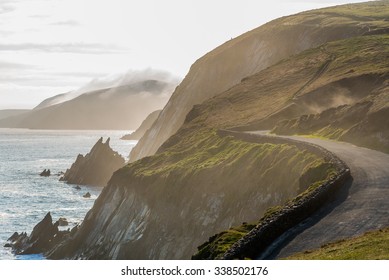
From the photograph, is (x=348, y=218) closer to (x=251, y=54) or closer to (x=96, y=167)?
(x=251, y=54)

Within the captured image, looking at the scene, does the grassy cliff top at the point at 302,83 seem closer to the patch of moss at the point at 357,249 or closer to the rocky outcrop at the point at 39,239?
the rocky outcrop at the point at 39,239

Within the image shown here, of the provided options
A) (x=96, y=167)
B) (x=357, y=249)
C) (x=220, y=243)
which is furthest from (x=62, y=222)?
(x=357, y=249)

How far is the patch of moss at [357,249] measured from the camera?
29656 millimetres

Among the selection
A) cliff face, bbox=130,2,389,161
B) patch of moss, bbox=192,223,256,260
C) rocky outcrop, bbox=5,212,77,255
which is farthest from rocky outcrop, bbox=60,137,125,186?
patch of moss, bbox=192,223,256,260

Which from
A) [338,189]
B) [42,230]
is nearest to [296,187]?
[338,189]

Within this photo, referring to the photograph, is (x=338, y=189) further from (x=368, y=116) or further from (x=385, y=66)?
(x=385, y=66)

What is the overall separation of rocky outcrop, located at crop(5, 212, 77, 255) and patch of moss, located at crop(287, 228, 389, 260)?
69.0 metres

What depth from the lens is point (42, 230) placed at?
102m

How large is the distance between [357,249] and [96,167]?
166m

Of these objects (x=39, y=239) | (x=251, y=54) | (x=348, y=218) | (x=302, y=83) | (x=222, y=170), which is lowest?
(x=39, y=239)

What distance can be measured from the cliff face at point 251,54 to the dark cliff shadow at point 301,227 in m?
119

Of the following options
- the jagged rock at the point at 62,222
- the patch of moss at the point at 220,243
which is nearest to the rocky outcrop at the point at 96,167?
the jagged rock at the point at 62,222

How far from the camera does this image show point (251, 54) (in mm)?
177875

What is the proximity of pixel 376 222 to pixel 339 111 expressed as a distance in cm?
5137
